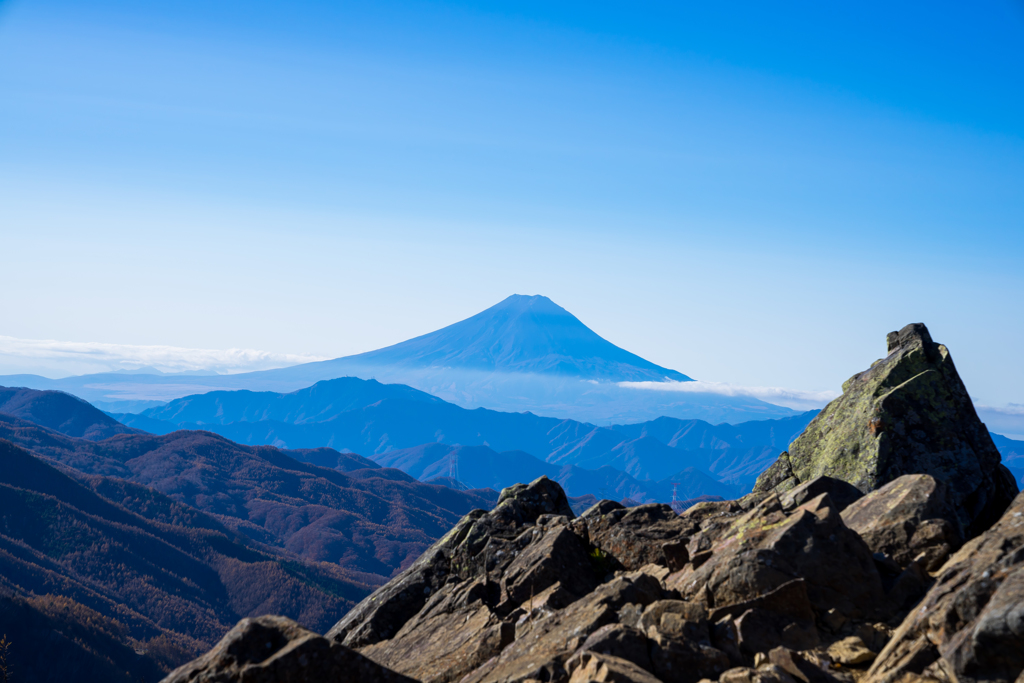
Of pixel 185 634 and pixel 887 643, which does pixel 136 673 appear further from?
pixel 887 643

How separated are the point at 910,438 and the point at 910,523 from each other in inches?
251

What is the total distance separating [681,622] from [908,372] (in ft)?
40.3

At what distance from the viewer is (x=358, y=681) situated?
9320 millimetres

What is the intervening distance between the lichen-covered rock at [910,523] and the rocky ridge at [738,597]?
3 centimetres

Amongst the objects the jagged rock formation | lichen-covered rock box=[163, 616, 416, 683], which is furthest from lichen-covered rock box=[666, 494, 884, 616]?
lichen-covered rock box=[163, 616, 416, 683]

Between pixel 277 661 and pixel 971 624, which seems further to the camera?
pixel 277 661

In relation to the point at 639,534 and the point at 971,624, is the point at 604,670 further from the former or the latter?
the point at 639,534

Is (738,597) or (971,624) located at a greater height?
(971,624)

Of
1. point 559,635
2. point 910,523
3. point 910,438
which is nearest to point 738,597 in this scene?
point 559,635

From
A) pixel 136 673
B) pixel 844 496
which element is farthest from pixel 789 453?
pixel 136 673

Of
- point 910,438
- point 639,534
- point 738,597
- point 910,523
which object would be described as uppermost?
point 910,438

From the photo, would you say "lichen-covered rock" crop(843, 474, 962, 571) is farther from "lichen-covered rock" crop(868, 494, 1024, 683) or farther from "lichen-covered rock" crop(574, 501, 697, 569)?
"lichen-covered rock" crop(574, 501, 697, 569)

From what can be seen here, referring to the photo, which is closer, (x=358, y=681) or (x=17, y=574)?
(x=358, y=681)

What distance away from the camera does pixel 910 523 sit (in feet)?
39.9
